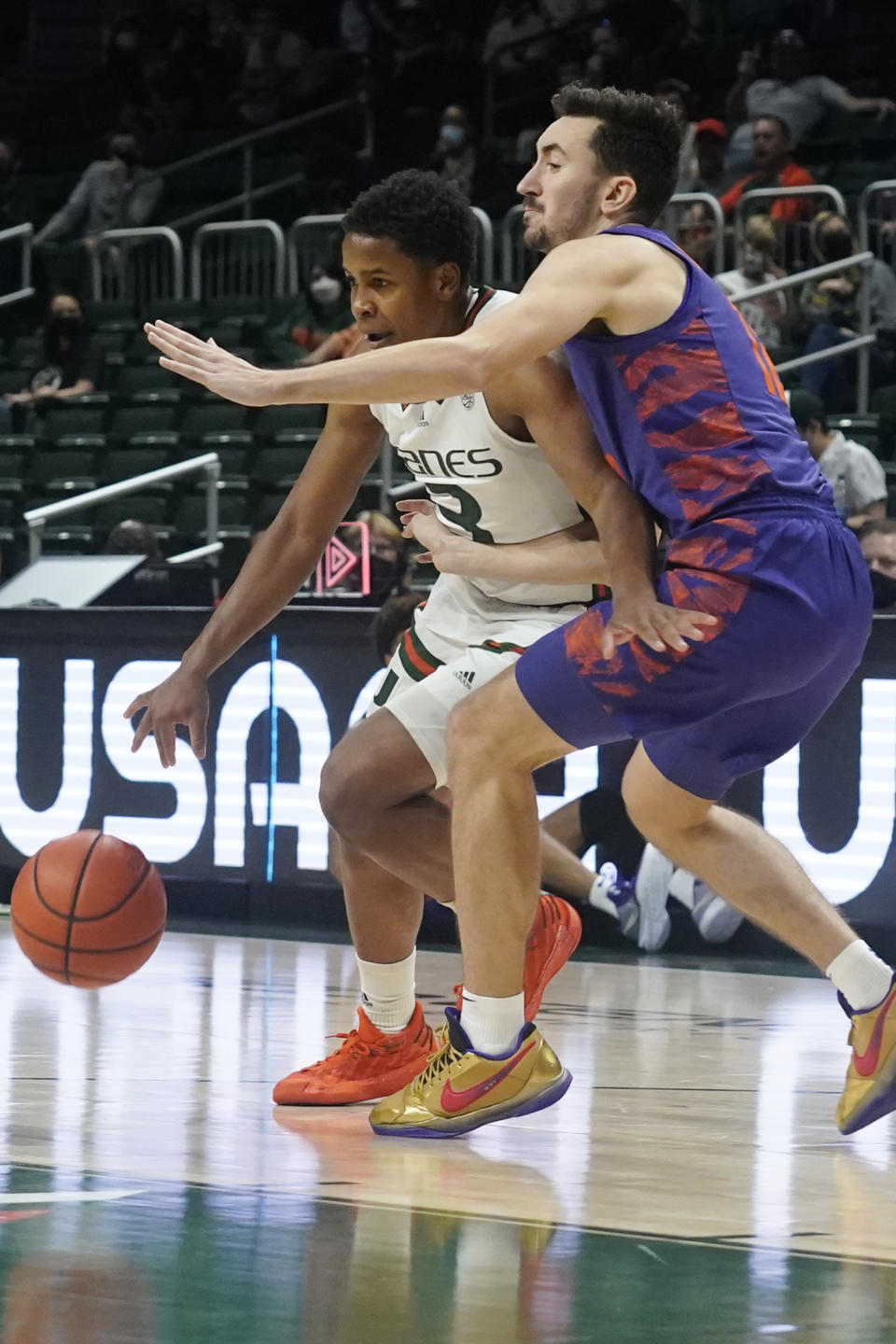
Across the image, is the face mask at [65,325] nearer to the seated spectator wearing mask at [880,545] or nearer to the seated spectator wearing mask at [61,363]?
the seated spectator wearing mask at [61,363]

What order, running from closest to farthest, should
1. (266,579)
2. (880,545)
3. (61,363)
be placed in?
(266,579)
(880,545)
(61,363)

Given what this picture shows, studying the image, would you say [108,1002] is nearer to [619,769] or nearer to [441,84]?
[619,769]

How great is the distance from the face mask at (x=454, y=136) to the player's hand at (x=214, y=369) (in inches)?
444

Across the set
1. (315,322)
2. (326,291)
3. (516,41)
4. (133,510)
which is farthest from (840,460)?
(516,41)

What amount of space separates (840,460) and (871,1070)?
622 cm

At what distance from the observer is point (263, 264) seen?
15.1 metres

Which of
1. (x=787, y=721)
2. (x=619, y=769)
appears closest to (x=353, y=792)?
(x=787, y=721)

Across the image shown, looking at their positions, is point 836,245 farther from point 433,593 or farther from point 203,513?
point 433,593

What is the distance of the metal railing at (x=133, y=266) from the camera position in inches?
598

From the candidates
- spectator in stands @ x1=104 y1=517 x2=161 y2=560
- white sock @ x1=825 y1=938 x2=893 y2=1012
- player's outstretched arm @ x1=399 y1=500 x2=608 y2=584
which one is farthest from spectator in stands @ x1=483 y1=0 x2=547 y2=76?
white sock @ x1=825 y1=938 x2=893 y2=1012

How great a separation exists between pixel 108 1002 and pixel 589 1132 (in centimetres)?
218

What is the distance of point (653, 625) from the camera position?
3510 mm

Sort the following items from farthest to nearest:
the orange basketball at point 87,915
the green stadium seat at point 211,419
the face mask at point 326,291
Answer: the green stadium seat at point 211,419
the face mask at point 326,291
the orange basketball at point 87,915

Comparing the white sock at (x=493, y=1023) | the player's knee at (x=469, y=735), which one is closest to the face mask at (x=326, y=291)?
the player's knee at (x=469, y=735)
